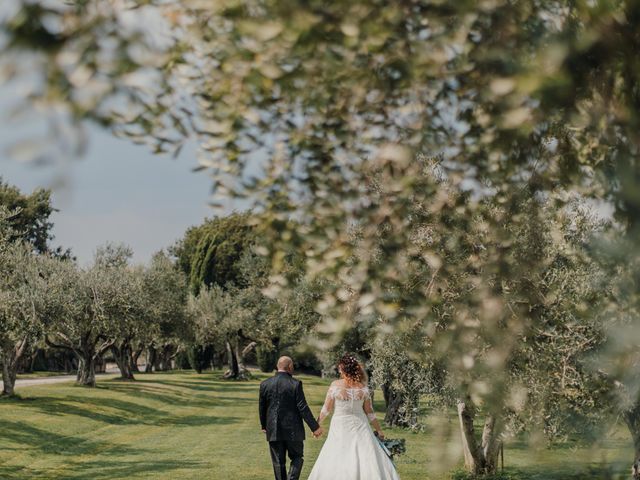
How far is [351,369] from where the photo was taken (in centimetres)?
1308

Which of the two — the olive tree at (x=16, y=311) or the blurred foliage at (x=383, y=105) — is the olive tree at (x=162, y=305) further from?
the blurred foliage at (x=383, y=105)

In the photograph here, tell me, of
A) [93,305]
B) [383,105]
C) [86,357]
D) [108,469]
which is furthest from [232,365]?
[383,105]

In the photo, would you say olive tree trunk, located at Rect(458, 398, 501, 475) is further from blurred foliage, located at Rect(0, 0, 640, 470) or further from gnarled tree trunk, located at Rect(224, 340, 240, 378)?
gnarled tree trunk, located at Rect(224, 340, 240, 378)

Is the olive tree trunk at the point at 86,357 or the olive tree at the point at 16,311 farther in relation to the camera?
the olive tree trunk at the point at 86,357

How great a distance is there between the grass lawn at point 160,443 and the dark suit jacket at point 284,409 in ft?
7.70

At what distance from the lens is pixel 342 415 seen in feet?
43.4

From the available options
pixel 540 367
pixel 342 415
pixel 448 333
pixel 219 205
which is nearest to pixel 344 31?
pixel 219 205

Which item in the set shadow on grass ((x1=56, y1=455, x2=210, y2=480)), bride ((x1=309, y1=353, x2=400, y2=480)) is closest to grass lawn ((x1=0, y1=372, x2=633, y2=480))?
shadow on grass ((x1=56, y1=455, x2=210, y2=480))

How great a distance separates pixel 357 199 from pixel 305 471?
1385 centimetres

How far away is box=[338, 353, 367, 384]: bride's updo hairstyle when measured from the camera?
42.9 feet

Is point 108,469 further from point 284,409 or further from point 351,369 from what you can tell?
point 351,369

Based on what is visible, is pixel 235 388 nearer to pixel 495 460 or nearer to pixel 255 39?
pixel 495 460

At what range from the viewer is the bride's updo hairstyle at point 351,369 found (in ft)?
42.9

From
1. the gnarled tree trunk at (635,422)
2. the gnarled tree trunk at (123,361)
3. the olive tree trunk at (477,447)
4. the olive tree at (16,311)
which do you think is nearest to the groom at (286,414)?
the olive tree trunk at (477,447)
